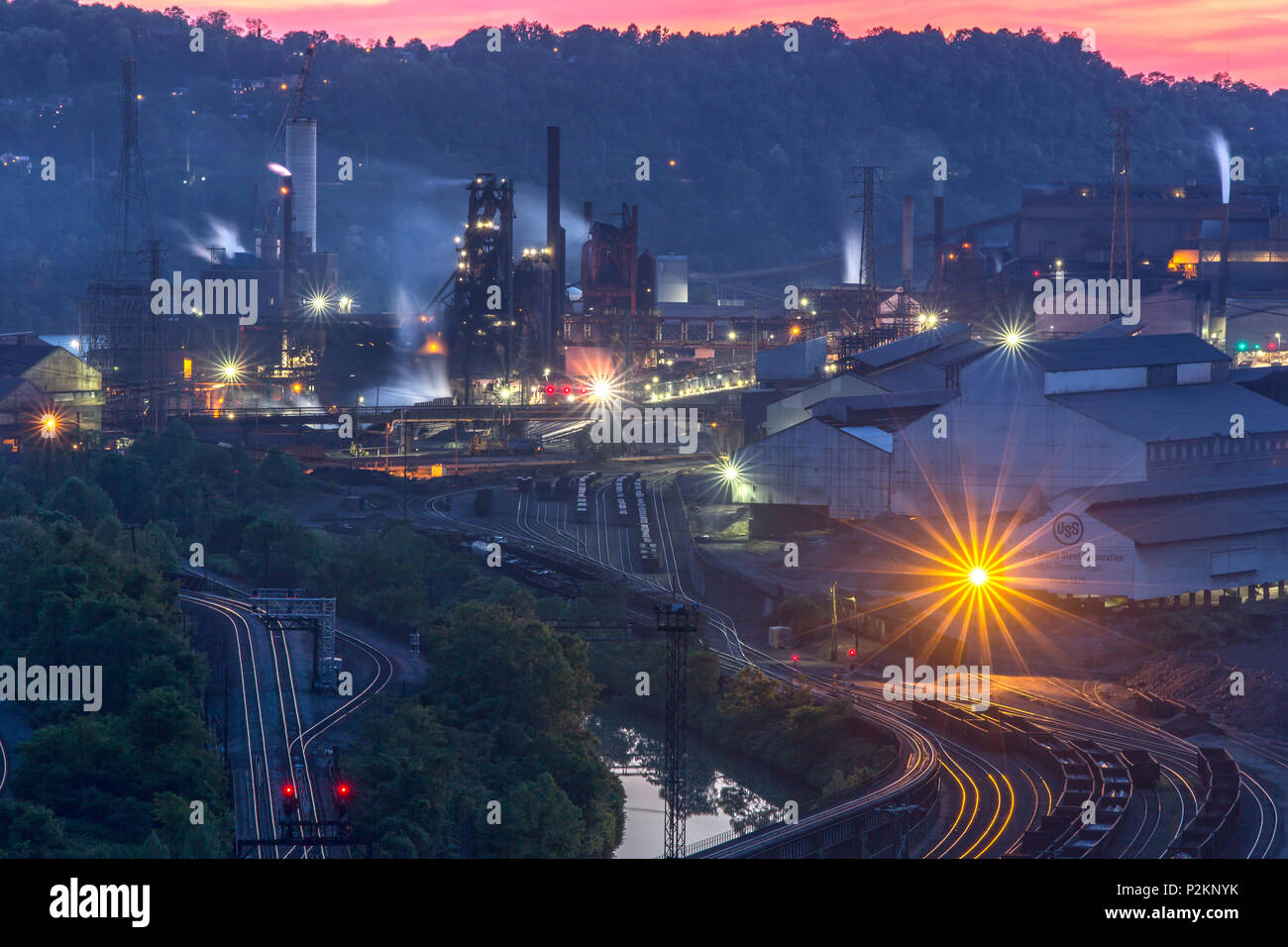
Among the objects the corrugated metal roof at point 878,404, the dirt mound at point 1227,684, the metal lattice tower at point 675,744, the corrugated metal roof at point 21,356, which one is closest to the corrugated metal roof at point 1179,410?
the corrugated metal roof at point 878,404

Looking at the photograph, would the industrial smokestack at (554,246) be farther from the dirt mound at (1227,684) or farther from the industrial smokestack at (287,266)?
the dirt mound at (1227,684)

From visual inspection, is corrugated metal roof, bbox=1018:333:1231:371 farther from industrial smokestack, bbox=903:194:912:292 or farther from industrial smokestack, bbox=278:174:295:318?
industrial smokestack, bbox=278:174:295:318

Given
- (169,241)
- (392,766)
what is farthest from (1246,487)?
(169,241)

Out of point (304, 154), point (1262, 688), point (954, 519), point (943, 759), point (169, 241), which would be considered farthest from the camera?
point (169, 241)

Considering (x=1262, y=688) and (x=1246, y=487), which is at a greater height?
(x=1246, y=487)

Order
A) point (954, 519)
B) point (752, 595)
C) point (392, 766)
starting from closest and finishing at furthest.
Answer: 1. point (392, 766)
2. point (752, 595)
3. point (954, 519)

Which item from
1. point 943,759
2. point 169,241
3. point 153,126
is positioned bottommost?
point 943,759
